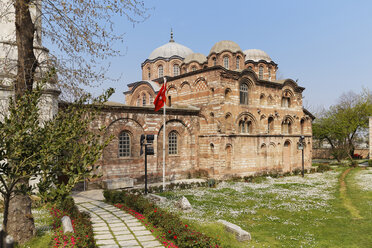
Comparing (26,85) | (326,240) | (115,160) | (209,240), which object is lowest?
(326,240)

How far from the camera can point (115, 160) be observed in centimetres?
1844

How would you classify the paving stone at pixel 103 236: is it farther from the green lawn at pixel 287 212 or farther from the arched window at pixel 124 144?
the arched window at pixel 124 144

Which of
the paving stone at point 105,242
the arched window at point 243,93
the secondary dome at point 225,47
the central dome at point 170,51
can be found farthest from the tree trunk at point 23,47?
the central dome at point 170,51

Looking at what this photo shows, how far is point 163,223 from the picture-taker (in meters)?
8.83

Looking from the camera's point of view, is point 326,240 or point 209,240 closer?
point 209,240

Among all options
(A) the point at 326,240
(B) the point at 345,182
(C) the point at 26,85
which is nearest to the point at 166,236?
(A) the point at 326,240

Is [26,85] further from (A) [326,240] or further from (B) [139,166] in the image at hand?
(B) [139,166]

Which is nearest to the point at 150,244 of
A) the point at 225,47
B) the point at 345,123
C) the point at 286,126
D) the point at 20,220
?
the point at 20,220

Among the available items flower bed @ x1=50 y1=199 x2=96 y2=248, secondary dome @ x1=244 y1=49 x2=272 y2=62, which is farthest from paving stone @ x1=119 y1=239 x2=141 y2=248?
secondary dome @ x1=244 y1=49 x2=272 y2=62

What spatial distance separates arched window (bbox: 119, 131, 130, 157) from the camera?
747 inches

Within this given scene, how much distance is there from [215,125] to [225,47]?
907 centimetres

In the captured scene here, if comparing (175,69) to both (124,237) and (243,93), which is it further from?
(124,237)

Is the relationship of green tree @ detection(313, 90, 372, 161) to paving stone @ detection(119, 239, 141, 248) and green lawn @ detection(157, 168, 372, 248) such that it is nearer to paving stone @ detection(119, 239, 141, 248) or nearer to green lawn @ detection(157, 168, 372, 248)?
green lawn @ detection(157, 168, 372, 248)

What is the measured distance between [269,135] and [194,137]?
7.16 meters
